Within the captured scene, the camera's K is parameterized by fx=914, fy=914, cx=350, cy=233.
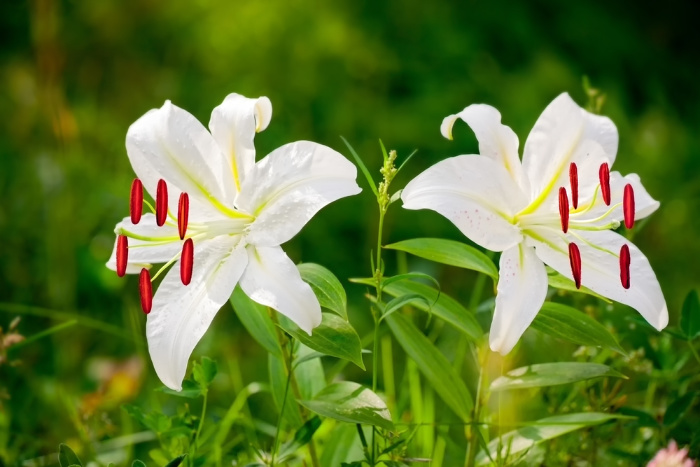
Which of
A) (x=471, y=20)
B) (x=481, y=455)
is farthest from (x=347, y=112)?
(x=481, y=455)

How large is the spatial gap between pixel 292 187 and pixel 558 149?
232 mm

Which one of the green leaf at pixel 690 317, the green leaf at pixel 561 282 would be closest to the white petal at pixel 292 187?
the green leaf at pixel 561 282

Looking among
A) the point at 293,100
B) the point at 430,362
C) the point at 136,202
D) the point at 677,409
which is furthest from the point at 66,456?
the point at 293,100

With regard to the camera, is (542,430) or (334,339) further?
(542,430)

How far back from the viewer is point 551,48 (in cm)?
292

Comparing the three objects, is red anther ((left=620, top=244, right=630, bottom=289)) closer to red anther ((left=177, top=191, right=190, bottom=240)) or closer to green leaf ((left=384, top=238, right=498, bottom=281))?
green leaf ((left=384, top=238, right=498, bottom=281))

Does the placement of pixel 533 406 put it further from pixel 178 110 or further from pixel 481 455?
pixel 178 110

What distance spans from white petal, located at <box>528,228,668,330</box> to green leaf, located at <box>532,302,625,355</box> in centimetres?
4

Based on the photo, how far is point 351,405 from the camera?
29.6 inches

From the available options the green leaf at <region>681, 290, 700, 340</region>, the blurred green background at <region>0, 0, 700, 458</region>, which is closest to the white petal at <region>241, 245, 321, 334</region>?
the green leaf at <region>681, 290, 700, 340</region>

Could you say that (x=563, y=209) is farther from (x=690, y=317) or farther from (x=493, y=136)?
(x=690, y=317)

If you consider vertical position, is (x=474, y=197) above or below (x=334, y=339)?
above

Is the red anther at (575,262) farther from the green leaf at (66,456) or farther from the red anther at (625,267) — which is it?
the green leaf at (66,456)

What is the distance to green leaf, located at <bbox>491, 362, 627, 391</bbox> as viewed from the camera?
768 millimetres
